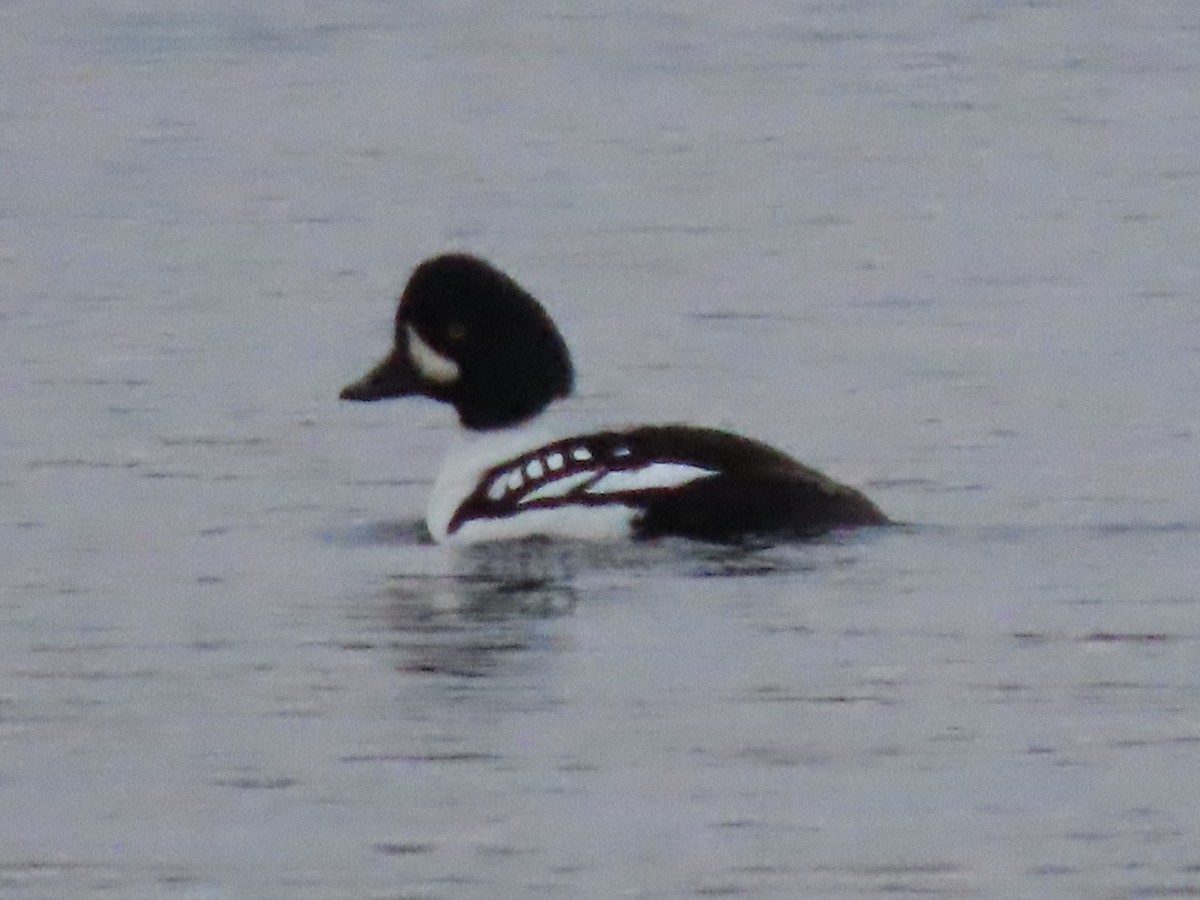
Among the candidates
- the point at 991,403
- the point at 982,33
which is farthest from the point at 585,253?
the point at 982,33

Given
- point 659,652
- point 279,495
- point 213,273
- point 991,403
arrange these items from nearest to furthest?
1. point 659,652
2. point 279,495
3. point 991,403
4. point 213,273

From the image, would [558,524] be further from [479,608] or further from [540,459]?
[479,608]

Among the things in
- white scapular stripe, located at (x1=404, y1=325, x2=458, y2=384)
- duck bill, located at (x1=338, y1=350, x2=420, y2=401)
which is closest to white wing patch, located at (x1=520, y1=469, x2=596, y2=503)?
white scapular stripe, located at (x1=404, y1=325, x2=458, y2=384)

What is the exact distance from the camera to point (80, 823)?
10.3 m

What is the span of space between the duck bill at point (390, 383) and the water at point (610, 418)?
18.7 inches

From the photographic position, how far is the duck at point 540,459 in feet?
45.5

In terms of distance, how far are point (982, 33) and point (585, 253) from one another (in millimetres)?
9239

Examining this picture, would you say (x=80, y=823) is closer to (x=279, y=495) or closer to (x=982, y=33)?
(x=279, y=495)

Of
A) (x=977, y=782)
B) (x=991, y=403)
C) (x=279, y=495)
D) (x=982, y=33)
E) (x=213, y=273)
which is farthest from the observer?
(x=982, y=33)

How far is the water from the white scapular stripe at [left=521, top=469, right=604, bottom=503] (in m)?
0.19

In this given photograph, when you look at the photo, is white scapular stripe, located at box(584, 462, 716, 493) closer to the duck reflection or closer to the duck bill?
the duck reflection

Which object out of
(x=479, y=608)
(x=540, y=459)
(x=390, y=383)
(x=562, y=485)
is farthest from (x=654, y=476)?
(x=390, y=383)

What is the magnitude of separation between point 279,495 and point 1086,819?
589cm

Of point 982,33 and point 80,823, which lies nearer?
point 80,823
